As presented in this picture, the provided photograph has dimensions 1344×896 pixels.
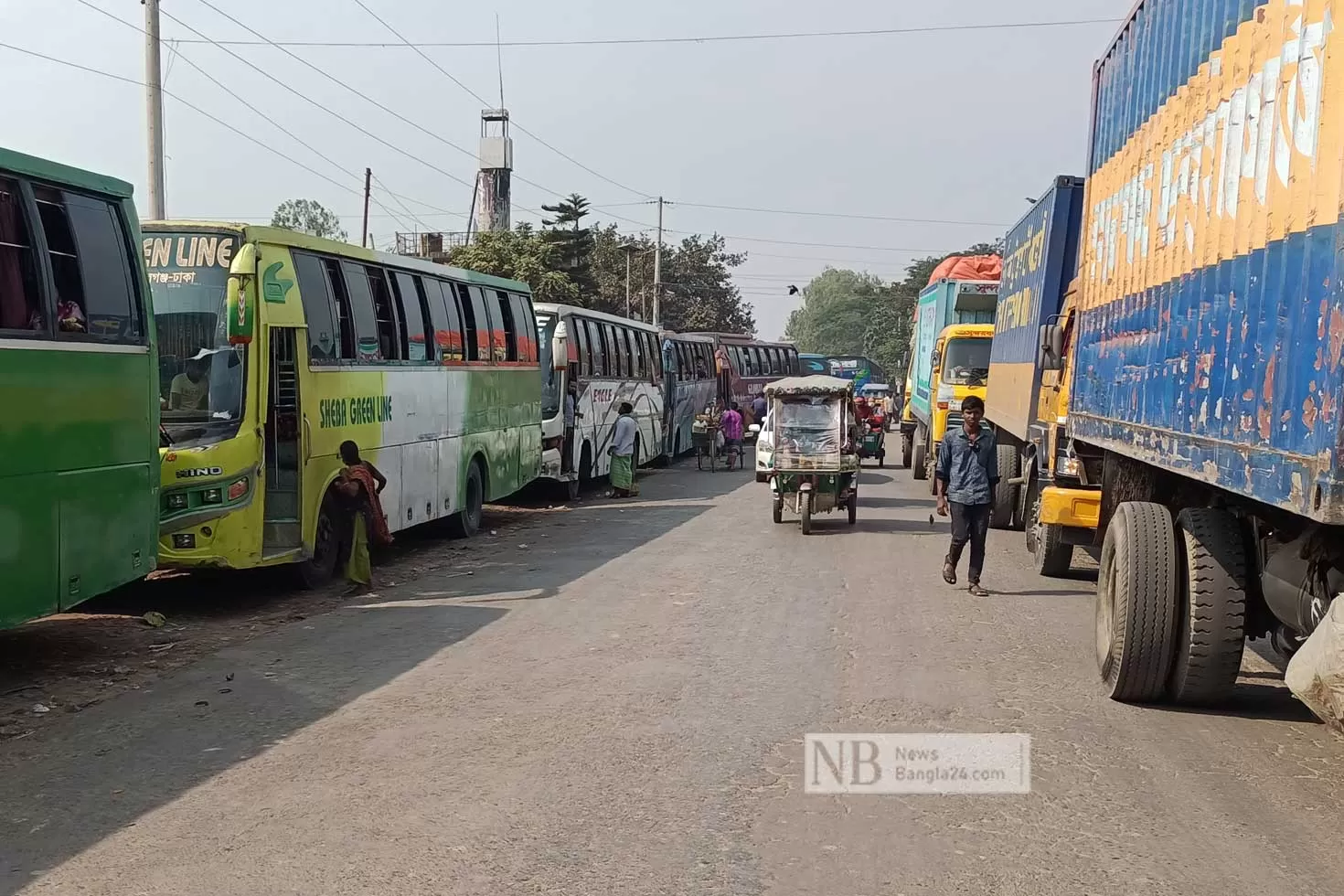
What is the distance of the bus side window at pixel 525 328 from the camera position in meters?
18.4

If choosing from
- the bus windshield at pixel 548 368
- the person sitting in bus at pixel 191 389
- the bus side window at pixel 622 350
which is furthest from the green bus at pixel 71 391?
the bus side window at pixel 622 350

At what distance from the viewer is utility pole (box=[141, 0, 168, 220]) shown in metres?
15.9

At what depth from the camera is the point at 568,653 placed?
341 inches

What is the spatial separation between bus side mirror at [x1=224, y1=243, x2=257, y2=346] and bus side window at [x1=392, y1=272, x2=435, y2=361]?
10.4ft

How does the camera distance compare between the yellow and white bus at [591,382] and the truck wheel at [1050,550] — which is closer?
the truck wheel at [1050,550]

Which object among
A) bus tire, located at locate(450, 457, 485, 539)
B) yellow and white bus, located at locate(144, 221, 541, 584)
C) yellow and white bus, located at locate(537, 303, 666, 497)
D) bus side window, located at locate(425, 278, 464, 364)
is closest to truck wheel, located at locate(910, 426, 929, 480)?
yellow and white bus, located at locate(537, 303, 666, 497)

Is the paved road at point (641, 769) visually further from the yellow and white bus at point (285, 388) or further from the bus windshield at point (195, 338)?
the bus windshield at point (195, 338)

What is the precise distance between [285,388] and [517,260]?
1675 inches

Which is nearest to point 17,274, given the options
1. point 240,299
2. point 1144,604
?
point 240,299

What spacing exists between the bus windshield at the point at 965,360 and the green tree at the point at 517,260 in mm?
31692

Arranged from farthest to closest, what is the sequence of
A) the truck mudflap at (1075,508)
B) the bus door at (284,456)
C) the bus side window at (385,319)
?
the bus side window at (385,319), the truck mudflap at (1075,508), the bus door at (284,456)

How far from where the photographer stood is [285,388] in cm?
1113

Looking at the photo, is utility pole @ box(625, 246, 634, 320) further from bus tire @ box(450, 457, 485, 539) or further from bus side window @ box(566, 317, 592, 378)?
bus tire @ box(450, 457, 485, 539)

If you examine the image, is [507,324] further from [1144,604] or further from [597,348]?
[1144,604]
